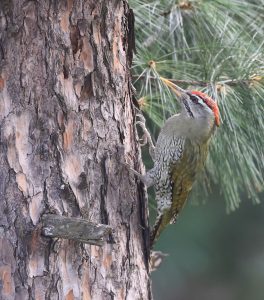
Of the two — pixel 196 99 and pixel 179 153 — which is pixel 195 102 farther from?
pixel 179 153

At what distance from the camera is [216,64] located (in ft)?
11.1

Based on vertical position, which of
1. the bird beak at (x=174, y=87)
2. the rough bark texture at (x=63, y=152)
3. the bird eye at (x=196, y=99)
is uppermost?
the bird beak at (x=174, y=87)

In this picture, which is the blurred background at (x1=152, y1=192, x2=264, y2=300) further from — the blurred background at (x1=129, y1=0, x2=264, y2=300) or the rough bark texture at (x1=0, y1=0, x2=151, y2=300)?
the rough bark texture at (x1=0, y1=0, x2=151, y2=300)

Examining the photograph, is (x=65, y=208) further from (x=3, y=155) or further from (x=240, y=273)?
(x=240, y=273)

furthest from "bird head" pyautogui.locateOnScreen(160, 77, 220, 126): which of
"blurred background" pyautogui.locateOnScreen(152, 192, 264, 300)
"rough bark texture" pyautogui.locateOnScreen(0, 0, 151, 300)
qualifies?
"blurred background" pyautogui.locateOnScreen(152, 192, 264, 300)

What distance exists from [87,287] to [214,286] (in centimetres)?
424

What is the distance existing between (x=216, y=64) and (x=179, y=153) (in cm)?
41

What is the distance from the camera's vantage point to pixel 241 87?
333 cm

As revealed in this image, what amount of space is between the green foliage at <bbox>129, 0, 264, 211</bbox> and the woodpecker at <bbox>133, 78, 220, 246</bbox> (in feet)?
0.25

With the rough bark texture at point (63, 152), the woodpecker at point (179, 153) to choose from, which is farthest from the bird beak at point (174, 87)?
the rough bark texture at point (63, 152)

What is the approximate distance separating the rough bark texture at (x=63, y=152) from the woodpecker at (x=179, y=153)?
52cm

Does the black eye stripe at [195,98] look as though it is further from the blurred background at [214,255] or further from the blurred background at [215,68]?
the blurred background at [214,255]

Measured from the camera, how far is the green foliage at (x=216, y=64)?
10.9ft

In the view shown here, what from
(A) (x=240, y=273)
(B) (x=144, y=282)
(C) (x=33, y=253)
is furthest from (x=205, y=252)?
(C) (x=33, y=253)
